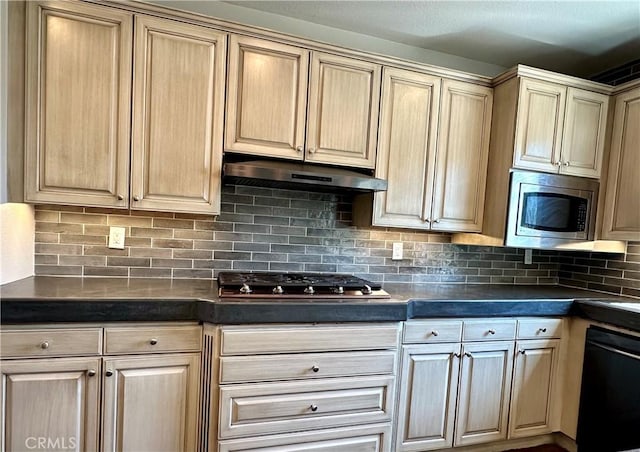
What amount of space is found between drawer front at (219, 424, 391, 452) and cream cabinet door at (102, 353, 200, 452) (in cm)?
22

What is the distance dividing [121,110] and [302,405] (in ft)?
5.58

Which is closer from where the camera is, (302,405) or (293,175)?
(302,405)

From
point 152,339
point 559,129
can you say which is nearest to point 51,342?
point 152,339

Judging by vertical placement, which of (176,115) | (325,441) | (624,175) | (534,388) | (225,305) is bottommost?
(325,441)

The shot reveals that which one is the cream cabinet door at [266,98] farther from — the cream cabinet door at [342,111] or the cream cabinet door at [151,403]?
the cream cabinet door at [151,403]

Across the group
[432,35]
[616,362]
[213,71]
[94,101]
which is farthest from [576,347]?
[94,101]

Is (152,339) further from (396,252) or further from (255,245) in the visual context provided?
(396,252)

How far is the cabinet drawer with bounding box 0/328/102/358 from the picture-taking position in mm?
1462

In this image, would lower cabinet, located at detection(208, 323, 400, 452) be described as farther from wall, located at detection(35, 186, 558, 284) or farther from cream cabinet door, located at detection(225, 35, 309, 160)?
cream cabinet door, located at detection(225, 35, 309, 160)

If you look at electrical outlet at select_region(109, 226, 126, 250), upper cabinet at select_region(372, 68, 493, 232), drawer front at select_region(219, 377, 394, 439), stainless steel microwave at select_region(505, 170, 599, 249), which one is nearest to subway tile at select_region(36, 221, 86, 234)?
electrical outlet at select_region(109, 226, 126, 250)

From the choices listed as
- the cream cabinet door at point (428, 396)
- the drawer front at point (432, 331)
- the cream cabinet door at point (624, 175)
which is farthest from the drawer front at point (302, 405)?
the cream cabinet door at point (624, 175)

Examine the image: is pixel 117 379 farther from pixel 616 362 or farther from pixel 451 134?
pixel 616 362

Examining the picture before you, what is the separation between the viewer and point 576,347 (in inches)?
87.1

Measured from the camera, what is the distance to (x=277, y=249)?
92.0 inches
